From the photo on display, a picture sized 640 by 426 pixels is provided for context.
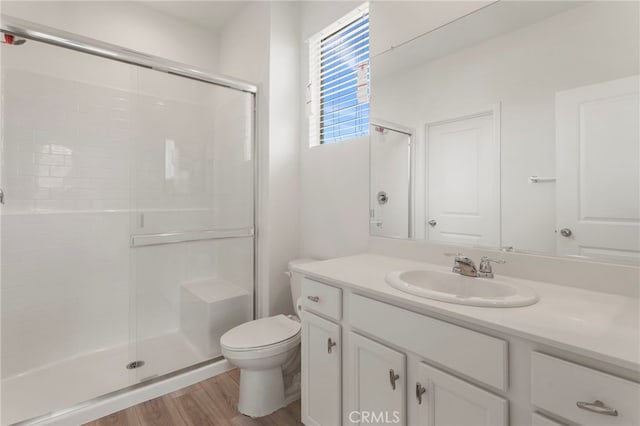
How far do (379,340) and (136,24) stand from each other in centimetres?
294

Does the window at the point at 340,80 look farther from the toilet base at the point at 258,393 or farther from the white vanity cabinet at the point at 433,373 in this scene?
the toilet base at the point at 258,393

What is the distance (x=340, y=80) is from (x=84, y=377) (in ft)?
8.35

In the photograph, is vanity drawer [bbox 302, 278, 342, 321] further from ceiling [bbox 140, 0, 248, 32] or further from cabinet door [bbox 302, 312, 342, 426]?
ceiling [bbox 140, 0, 248, 32]

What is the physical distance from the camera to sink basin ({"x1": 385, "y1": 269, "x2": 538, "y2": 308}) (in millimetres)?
914

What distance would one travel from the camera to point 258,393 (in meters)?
1.65

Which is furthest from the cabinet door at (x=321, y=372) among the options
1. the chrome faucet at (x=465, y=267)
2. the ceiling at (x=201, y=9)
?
the ceiling at (x=201, y=9)

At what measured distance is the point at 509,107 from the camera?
1233 mm

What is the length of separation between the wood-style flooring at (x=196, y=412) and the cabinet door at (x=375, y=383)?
577 millimetres

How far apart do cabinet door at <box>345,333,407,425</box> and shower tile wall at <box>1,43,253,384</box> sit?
4.19ft

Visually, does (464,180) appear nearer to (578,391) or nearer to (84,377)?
(578,391)

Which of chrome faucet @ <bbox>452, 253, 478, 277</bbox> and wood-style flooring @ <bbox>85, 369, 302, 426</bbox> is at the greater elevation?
chrome faucet @ <bbox>452, 253, 478, 277</bbox>

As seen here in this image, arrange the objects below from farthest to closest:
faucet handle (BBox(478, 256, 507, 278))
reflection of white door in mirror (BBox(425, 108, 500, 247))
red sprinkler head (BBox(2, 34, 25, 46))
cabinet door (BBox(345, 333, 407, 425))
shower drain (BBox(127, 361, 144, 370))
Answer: shower drain (BBox(127, 361, 144, 370)) < red sprinkler head (BBox(2, 34, 25, 46)) < reflection of white door in mirror (BBox(425, 108, 500, 247)) < faucet handle (BBox(478, 256, 507, 278)) < cabinet door (BBox(345, 333, 407, 425))

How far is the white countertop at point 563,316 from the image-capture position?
668 millimetres

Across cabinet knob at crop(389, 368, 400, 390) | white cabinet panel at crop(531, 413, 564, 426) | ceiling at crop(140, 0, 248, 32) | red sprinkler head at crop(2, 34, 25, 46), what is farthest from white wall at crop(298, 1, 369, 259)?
red sprinkler head at crop(2, 34, 25, 46)
